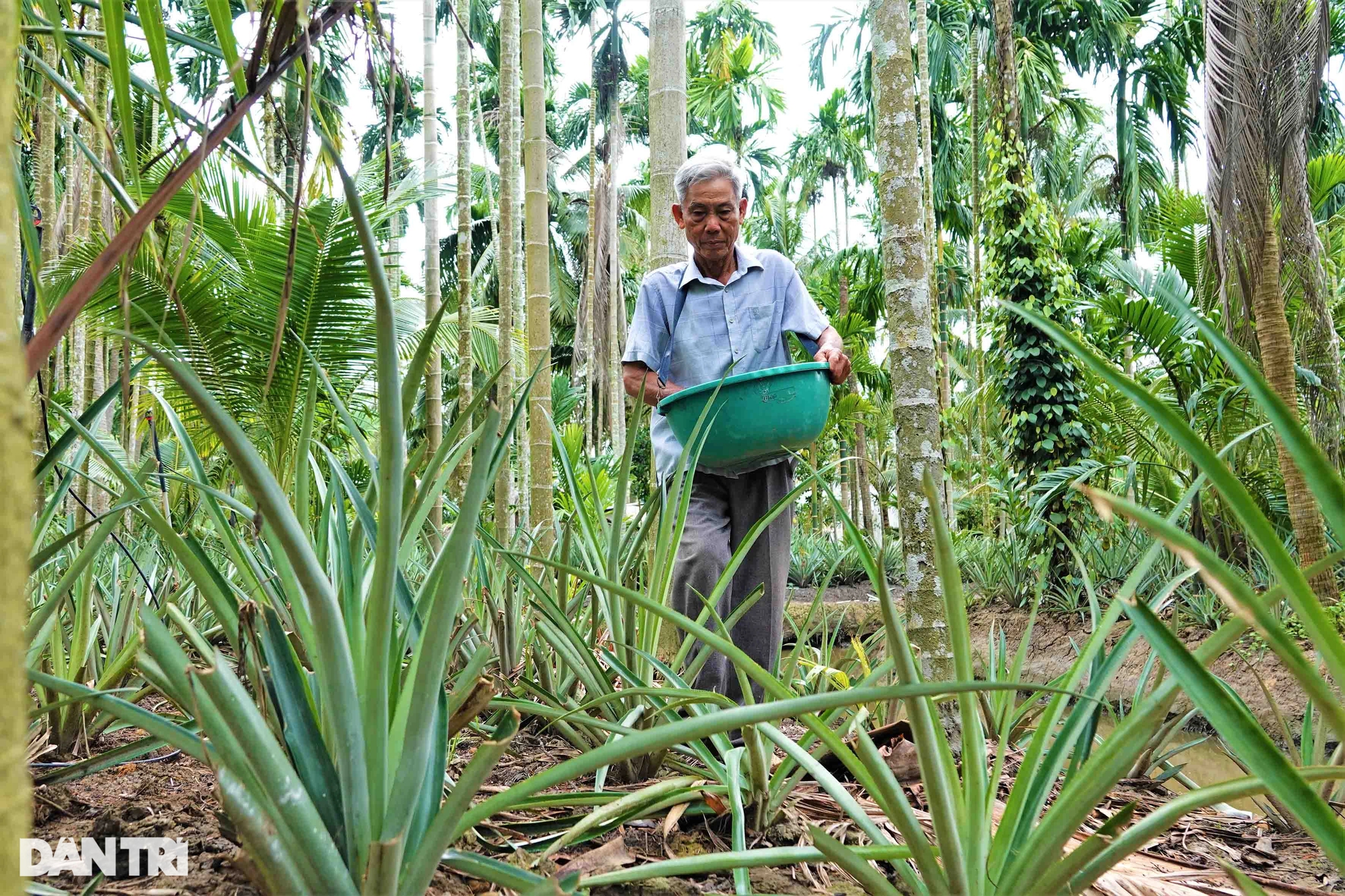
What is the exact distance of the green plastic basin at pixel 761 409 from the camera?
1882mm

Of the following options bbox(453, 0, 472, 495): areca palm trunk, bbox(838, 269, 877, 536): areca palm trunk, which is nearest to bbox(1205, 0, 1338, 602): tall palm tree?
bbox(453, 0, 472, 495): areca palm trunk

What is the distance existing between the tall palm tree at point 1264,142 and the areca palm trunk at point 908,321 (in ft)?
8.56

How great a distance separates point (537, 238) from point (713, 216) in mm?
2203

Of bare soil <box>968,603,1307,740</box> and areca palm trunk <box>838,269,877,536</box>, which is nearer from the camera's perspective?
bare soil <box>968,603,1307,740</box>

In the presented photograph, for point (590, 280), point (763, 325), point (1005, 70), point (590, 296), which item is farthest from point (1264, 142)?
point (590, 280)

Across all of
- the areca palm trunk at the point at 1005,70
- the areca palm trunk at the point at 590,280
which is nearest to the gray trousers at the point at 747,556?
the areca palm trunk at the point at 1005,70

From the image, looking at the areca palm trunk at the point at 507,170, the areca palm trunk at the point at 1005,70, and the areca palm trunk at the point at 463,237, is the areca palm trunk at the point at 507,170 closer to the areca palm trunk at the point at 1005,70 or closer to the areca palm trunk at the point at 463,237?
the areca palm trunk at the point at 463,237

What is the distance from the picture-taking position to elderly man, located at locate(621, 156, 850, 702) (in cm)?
227

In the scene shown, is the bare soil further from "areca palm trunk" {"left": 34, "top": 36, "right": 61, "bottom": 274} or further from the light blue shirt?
"areca palm trunk" {"left": 34, "top": 36, "right": 61, "bottom": 274}

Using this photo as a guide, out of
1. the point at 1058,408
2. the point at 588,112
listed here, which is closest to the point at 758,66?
the point at 588,112

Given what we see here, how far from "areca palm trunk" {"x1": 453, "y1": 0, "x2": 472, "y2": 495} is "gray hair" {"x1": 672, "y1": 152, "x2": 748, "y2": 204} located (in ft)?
5.22

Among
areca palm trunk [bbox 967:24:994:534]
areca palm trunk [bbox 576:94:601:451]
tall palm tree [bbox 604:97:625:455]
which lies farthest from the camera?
areca palm trunk [bbox 576:94:601:451]

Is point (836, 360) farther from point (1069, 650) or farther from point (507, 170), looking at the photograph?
point (1069, 650)

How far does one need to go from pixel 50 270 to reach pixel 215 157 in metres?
0.72
